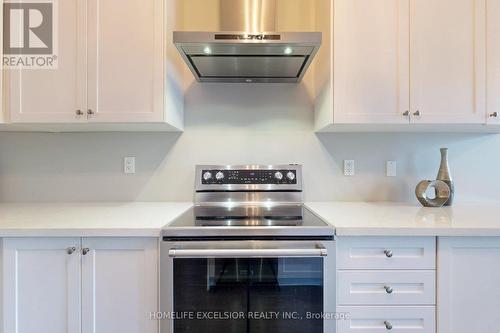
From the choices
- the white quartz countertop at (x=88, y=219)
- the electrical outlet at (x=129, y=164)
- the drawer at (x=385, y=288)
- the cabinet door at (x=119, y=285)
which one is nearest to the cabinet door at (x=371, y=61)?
the drawer at (x=385, y=288)

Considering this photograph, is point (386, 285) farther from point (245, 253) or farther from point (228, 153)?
point (228, 153)

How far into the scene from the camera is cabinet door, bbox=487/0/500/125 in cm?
160

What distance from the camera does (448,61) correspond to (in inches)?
63.2

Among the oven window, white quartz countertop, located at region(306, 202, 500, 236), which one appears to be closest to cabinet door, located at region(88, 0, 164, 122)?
the oven window

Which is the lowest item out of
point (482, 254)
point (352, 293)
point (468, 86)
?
point (352, 293)

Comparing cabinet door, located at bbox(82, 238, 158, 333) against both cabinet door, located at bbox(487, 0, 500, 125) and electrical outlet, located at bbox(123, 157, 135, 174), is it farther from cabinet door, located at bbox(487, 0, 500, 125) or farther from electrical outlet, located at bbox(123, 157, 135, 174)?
cabinet door, located at bbox(487, 0, 500, 125)

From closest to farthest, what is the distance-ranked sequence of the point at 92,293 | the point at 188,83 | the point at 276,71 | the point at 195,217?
the point at 92,293 → the point at 195,217 → the point at 276,71 → the point at 188,83

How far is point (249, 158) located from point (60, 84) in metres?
1.21

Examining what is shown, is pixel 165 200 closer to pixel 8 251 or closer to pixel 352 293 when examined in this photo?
pixel 8 251

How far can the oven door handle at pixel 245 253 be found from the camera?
1227 millimetres

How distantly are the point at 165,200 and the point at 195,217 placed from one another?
0.57 m

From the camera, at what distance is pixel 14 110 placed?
1.60 metres

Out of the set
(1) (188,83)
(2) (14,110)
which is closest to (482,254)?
(1) (188,83)

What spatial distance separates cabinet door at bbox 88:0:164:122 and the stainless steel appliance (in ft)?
2.60
